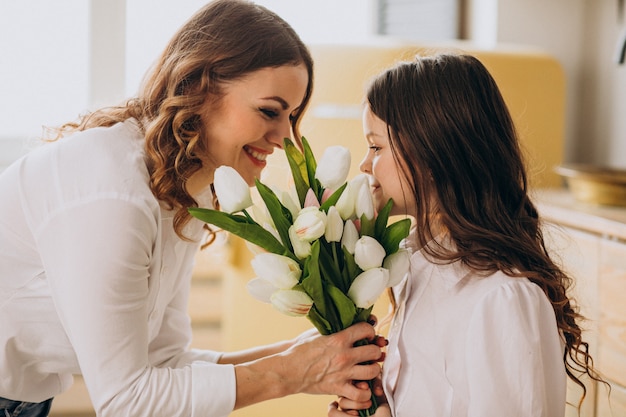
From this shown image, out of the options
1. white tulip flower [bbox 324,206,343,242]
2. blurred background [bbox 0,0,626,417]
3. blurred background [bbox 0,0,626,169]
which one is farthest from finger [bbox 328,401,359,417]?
blurred background [bbox 0,0,626,169]

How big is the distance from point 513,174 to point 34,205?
0.84 m

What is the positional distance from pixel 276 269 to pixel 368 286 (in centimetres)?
14

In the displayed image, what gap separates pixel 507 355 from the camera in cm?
117

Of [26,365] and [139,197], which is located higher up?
[139,197]

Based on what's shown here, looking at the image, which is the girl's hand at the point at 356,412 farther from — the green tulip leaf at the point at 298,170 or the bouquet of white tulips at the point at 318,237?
the green tulip leaf at the point at 298,170

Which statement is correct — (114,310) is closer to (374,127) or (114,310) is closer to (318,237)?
(318,237)

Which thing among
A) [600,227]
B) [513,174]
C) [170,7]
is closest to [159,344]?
[513,174]

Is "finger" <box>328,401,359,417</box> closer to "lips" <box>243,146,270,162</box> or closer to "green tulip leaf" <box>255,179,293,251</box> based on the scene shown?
"green tulip leaf" <box>255,179,293,251</box>

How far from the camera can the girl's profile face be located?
1.34 metres

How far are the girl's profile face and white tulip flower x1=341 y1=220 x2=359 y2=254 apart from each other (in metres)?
0.20

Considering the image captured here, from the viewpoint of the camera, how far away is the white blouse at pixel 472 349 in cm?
117

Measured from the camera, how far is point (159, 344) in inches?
65.4

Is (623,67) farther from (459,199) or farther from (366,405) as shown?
(366,405)

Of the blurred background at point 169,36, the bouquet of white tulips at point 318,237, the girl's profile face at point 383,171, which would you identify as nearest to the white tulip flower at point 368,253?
the bouquet of white tulips at point 318,237
